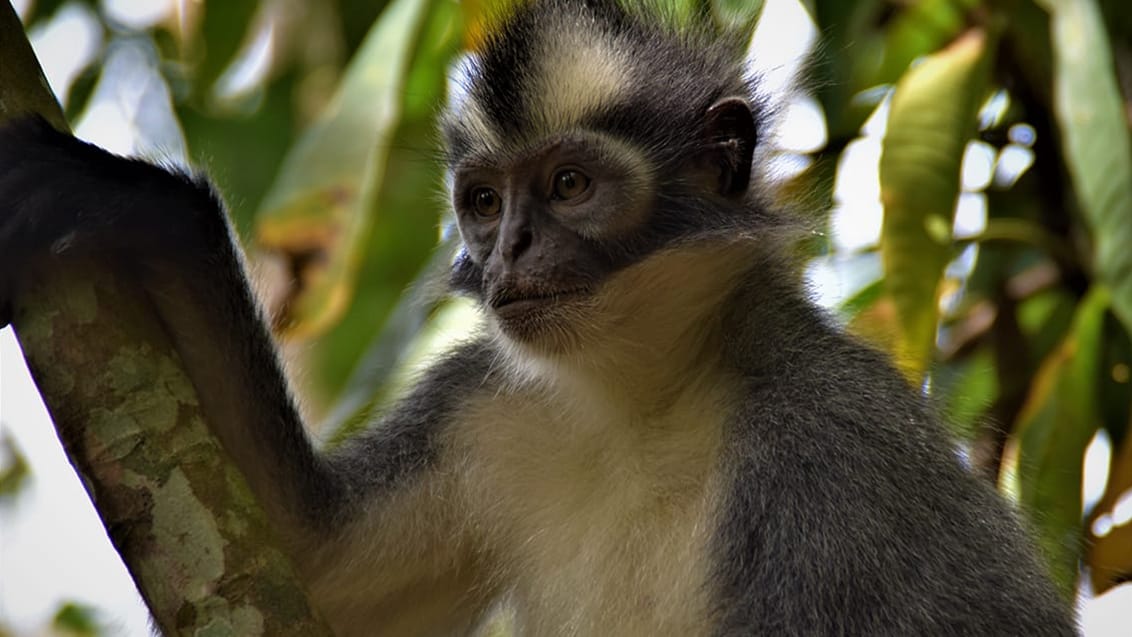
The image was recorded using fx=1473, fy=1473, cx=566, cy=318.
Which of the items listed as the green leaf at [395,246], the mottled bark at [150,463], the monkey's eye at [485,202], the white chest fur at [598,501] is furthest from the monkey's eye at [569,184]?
the green leaf at [395,246]

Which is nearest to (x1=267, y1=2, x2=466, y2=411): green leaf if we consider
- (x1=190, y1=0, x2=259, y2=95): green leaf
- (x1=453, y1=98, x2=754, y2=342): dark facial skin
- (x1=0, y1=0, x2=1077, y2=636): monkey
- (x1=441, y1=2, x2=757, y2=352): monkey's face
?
(x1=190, y1=0, x2=259, y2=95): green leaf

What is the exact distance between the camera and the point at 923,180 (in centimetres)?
515

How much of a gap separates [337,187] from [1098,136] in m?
2.67

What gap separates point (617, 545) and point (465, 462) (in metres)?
0.58

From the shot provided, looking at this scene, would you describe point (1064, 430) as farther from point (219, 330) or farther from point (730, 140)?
point (219, 330)

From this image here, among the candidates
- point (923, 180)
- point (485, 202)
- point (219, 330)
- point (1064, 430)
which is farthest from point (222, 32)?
point (1064, 430)

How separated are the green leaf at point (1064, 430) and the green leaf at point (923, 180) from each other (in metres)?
0.57

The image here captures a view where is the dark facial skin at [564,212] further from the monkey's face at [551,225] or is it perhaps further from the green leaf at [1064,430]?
the green leaf at [1064,430]

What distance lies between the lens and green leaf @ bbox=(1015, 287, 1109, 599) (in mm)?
5082

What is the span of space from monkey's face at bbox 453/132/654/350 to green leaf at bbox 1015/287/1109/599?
180cm

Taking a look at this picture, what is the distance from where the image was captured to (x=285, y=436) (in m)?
4.16

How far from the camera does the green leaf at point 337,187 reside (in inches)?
209

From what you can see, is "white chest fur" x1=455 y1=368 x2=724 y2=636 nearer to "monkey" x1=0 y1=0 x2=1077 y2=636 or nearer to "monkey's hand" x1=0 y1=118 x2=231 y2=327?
"monkey" x1=0 y1=0 x2=1077 y2=636

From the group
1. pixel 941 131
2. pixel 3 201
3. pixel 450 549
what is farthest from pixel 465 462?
pixel 941 131
